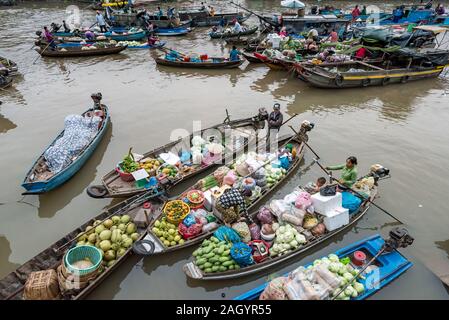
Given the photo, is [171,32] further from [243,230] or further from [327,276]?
[327,276]

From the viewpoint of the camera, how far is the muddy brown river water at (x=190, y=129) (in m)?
6.91

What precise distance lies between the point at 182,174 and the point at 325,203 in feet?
14.4

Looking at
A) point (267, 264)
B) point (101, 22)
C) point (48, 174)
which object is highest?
point (101, 22)

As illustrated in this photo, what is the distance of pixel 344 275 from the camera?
234 inches

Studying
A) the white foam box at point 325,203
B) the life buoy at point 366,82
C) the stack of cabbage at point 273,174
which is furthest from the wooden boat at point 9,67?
the life buoy at point 366,82

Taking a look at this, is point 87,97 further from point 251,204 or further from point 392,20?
point 392,20

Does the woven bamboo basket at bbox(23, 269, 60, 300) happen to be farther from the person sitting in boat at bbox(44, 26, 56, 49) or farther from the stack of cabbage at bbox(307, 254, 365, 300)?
the person sitting in boat at bbox(44, 26, 56, 49)

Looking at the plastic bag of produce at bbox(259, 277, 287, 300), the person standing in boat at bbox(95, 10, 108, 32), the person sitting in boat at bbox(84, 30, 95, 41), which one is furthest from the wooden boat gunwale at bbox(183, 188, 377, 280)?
the person standing in boat at bbox(95, 10, 108, 32)

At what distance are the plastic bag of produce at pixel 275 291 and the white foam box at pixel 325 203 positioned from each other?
7.27 ft

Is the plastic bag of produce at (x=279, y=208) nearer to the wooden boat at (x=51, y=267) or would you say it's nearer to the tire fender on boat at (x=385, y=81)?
the wooden boat at (x=51, y=267)

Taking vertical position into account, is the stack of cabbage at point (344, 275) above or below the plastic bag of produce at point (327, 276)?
below

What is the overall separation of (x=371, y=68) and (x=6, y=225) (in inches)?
705

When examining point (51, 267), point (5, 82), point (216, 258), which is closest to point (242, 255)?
point (216, 258)
